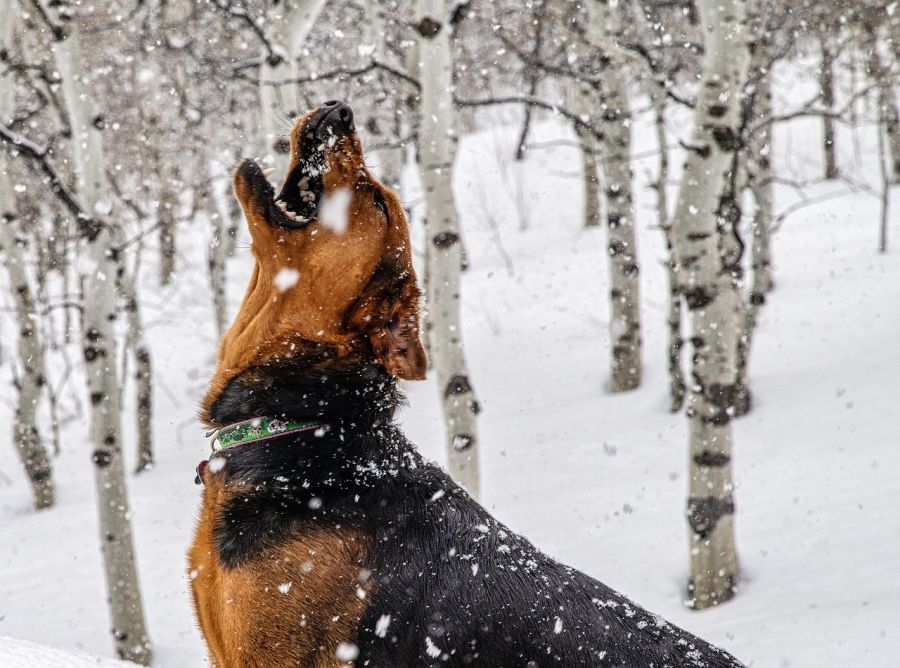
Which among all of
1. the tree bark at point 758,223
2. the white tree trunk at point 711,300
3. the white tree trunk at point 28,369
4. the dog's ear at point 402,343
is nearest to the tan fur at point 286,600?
the dog's ear at point 402,343

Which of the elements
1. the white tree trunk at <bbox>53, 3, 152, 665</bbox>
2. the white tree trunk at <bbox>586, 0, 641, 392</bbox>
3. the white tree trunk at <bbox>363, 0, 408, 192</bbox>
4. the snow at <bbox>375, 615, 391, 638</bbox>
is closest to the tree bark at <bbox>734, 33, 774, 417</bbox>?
the white tree trunk at <bbox>586, 0, 641, 392</bbox>

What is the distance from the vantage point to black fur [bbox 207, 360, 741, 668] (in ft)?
8.20

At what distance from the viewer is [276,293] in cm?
299

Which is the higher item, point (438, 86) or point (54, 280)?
point (438, 86)

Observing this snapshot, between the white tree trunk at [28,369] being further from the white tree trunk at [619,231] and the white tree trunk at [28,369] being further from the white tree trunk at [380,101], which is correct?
the white tree trunk at [619,231]

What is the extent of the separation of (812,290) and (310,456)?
1188 cm

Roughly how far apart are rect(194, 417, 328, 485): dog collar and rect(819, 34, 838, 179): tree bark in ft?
31.5

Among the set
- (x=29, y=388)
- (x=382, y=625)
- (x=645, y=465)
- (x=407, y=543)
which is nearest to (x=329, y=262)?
(x=407, y=543)

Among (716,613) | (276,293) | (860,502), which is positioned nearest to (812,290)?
(860,502)

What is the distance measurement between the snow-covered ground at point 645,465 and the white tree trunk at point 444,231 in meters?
1.43

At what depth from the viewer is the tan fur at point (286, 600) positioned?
8.13 feet

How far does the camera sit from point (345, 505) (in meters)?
2.75

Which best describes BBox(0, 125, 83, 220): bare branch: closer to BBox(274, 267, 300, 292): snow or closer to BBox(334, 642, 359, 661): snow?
BBox(274, 267, 300, 292): snow

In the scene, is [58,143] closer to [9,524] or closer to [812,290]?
[9,524]
